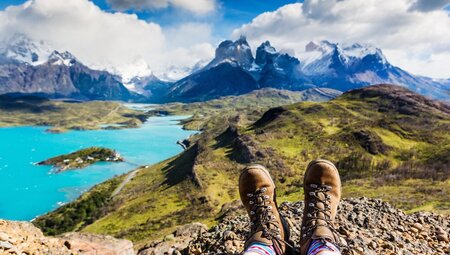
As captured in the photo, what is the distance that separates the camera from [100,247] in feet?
44.3

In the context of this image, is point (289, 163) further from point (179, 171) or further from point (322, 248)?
point (322, 248)

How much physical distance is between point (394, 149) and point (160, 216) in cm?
9989

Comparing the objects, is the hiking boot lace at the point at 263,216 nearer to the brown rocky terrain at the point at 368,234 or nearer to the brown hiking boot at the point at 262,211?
the brown hiking boot at the point at 262,211

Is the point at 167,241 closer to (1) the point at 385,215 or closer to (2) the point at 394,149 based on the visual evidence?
(1) the point at 385,215

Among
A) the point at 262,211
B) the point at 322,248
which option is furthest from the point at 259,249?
the point at 262,211

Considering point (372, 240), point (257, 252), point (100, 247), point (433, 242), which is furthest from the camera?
point (100, 247)

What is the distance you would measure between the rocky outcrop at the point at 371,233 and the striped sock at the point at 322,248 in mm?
982

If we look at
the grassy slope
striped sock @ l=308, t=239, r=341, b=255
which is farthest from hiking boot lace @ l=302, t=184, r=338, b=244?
the grassy slope

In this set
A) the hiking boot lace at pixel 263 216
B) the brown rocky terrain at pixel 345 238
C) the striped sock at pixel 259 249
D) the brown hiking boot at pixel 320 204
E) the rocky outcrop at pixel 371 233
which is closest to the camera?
the striped sock at pixel 259 249

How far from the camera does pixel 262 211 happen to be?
9.89 metres

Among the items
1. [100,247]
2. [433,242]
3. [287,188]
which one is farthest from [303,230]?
[287,188]

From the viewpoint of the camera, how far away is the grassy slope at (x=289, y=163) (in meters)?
90.3

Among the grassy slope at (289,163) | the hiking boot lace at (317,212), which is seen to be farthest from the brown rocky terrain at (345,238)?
the grassy slope at (289,163)

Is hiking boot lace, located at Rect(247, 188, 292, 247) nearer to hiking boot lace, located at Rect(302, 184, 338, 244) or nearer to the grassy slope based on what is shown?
hiking boot lace, located at Rect(302, 184, 338, 244)
